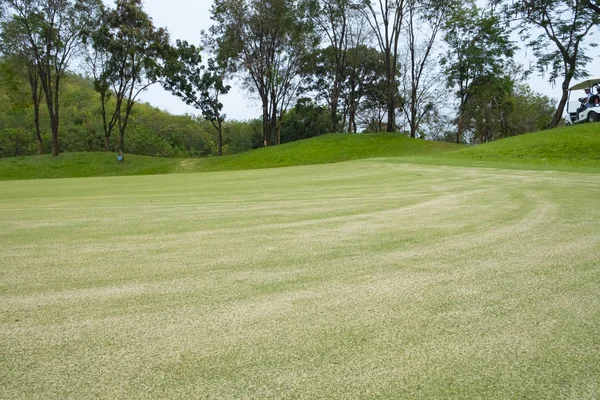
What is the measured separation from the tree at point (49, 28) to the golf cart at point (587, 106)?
31430 mm

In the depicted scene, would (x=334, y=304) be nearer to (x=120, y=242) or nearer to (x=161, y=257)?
(x=161, y=257)

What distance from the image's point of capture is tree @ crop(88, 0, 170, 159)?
24.9 metres

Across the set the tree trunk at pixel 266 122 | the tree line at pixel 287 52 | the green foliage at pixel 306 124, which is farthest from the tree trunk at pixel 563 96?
the green foliage at pixel 306 124

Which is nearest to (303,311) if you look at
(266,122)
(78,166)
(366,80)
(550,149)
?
(550,149)

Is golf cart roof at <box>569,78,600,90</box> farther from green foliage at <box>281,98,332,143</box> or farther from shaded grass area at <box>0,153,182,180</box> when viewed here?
shaded grass area at <box>0,153,182,180</box>

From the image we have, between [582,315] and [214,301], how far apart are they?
159 cm

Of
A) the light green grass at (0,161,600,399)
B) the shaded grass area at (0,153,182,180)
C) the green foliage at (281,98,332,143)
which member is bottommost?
the light green grass at (0,161,600,399)

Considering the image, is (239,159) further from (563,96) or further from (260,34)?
(563,96)

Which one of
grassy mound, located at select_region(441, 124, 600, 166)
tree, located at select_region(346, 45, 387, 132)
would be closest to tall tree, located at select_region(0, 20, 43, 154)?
tree, located at select_region(346, 45, 387, 132)

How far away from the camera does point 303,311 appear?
65.9 inches

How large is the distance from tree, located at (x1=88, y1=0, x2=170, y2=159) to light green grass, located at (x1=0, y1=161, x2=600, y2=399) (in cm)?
2587

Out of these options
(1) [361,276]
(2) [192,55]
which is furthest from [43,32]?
(1) [361,276]

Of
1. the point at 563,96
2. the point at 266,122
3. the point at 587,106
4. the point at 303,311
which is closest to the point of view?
the point at 303,311

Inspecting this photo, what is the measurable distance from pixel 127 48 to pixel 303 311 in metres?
28.5
